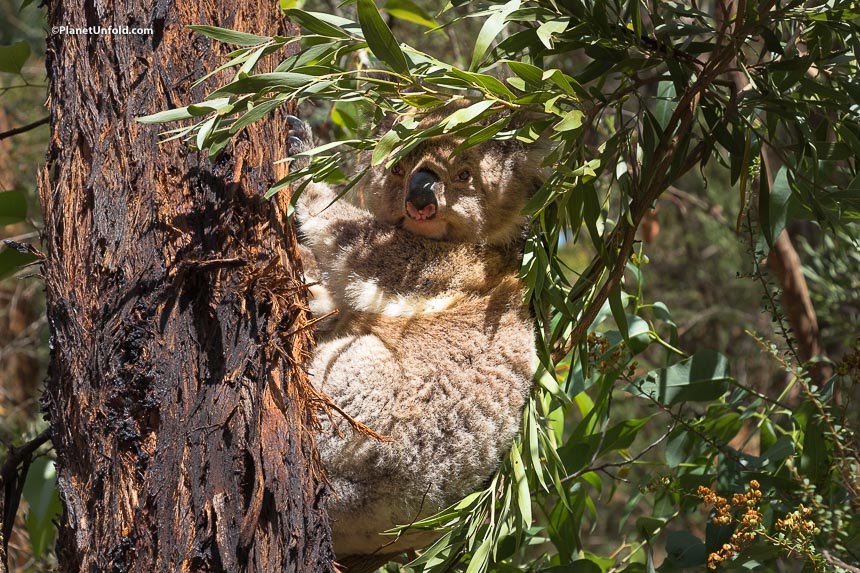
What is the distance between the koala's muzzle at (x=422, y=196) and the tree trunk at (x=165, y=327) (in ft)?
2.09

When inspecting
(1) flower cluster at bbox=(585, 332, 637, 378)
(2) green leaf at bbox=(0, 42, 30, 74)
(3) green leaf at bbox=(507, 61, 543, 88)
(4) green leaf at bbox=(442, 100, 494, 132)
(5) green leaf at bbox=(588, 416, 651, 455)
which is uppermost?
(2) green leaf at bbox=(0, 42, 30, 74)

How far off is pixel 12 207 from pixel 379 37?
1235 millimetres

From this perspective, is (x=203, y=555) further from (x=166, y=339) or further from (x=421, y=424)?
(x=421, y=424)

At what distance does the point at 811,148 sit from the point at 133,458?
1.86m

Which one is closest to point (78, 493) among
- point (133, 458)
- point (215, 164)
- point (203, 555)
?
point (133, 458)

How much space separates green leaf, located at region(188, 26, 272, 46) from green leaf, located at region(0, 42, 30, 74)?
0.84 meters

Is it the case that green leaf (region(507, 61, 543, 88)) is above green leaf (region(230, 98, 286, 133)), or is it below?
above

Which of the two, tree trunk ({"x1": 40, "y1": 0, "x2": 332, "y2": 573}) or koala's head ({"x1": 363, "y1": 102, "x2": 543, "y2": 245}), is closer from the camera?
tree trunk ({"x1": 40, "y1": 0, "x2": 332, "y2": 573})

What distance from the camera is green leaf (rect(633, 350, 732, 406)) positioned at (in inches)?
104

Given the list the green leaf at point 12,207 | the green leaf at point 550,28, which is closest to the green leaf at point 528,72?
the green leaf at point 550,28

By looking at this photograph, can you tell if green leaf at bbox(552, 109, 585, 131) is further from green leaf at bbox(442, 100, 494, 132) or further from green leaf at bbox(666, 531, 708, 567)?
green leaf at bbox(666, 531, 708, 567)

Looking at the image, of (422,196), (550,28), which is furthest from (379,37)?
(422,196)

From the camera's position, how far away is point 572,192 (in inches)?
82.7

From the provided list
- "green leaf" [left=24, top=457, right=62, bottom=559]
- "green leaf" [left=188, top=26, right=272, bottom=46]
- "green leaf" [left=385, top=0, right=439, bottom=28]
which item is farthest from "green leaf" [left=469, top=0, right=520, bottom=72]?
"green leaf" [left=24, top=457, right=62, bottom=559]
